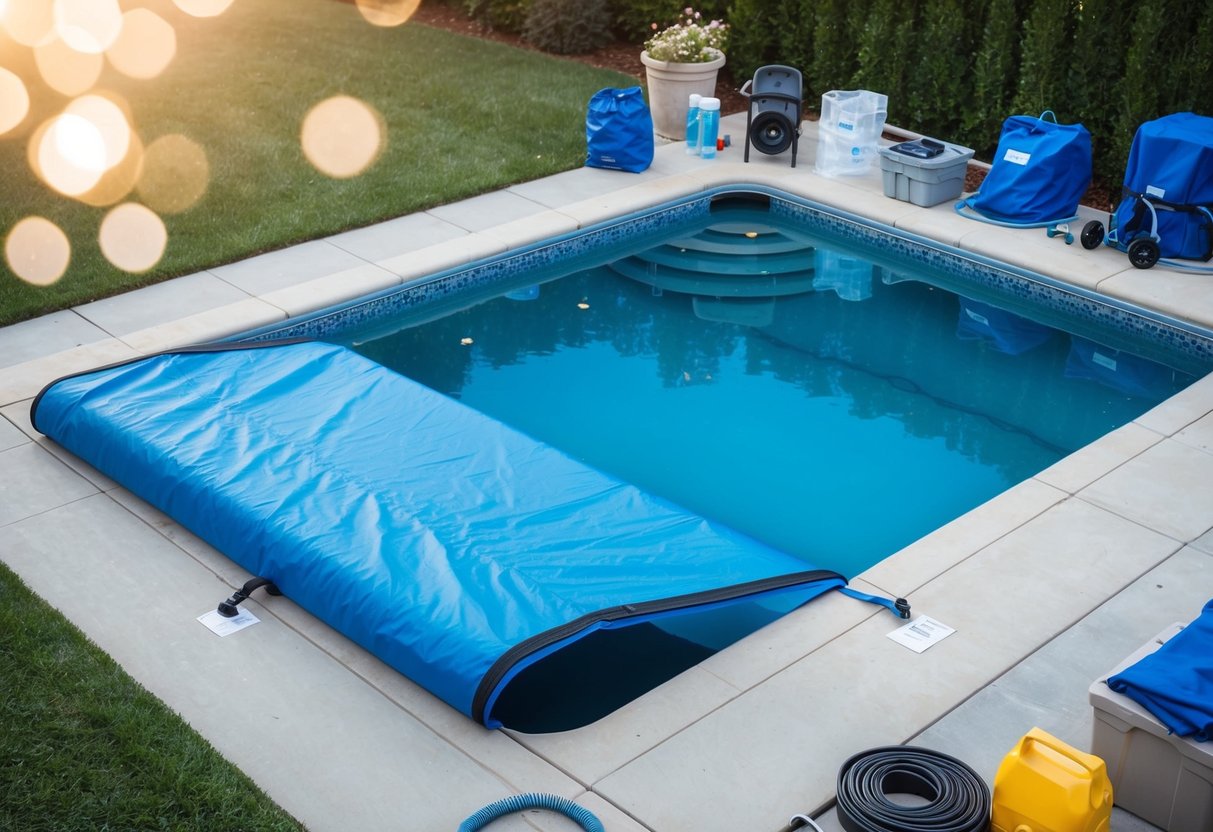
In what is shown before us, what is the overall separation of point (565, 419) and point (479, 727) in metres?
2.83

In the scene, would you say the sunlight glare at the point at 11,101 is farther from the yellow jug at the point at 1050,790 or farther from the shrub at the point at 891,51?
the yellow jug at the point at 1050,790

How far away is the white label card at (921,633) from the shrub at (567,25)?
9116 mm

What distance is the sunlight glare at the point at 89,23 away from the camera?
486 inches

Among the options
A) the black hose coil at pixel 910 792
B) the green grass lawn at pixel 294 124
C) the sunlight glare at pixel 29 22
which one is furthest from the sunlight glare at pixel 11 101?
the black hose coil at pixel 910 792

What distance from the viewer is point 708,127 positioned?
9.96 meters

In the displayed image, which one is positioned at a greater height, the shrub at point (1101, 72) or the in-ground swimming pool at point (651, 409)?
the shrub at point (1101, 72)

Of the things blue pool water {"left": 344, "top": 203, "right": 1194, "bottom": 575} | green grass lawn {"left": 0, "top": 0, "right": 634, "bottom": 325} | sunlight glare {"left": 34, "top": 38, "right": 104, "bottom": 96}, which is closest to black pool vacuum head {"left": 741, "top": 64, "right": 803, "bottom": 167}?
blue pool water {"left": 344, "top": 203, "right": 1194, "bottom": 575}

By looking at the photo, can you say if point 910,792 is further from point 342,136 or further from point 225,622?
point 342,136

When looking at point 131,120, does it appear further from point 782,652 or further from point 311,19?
point 782,652

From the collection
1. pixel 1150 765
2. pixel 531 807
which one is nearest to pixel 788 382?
pixel 1150 765

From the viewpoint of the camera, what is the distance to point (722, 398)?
715cm

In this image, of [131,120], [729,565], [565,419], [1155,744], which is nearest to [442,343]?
[565,419]

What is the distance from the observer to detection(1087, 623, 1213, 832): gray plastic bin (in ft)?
11.9

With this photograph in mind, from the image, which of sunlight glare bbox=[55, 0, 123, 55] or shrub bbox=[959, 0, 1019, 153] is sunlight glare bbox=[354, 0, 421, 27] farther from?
shrub bbox=[959, 0, 1019, 153]
